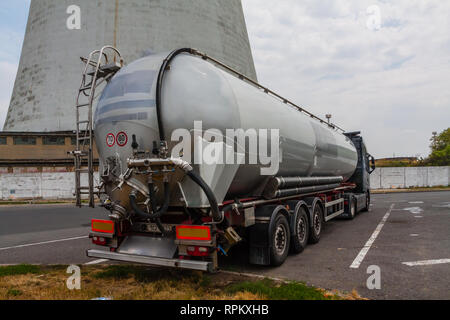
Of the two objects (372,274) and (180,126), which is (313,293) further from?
(180,126)

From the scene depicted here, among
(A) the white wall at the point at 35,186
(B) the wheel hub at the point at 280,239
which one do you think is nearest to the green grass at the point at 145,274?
(B) the wheel hub at the point at 280,239

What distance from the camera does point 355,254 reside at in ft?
22.4

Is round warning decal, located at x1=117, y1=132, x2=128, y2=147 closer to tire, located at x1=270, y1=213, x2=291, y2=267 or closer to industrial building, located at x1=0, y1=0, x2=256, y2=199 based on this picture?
tire, located at x1=270, y1=213, x2=291, y2=267

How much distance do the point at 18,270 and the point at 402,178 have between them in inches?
1350

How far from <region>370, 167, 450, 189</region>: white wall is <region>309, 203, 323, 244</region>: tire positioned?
88.1 feet

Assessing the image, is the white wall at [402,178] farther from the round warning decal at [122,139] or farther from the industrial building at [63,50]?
the round warning decal at [122,139]

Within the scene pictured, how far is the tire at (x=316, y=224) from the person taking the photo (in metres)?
7.80

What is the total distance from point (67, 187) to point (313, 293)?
25.4 metres

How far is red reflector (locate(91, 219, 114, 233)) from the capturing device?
5194 millimetres

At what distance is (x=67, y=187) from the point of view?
26031mm

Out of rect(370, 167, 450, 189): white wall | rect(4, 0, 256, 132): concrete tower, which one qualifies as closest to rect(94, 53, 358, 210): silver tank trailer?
rect(4, 0, 256, 132): concrete tower

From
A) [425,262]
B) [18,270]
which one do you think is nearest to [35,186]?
[18,270]
